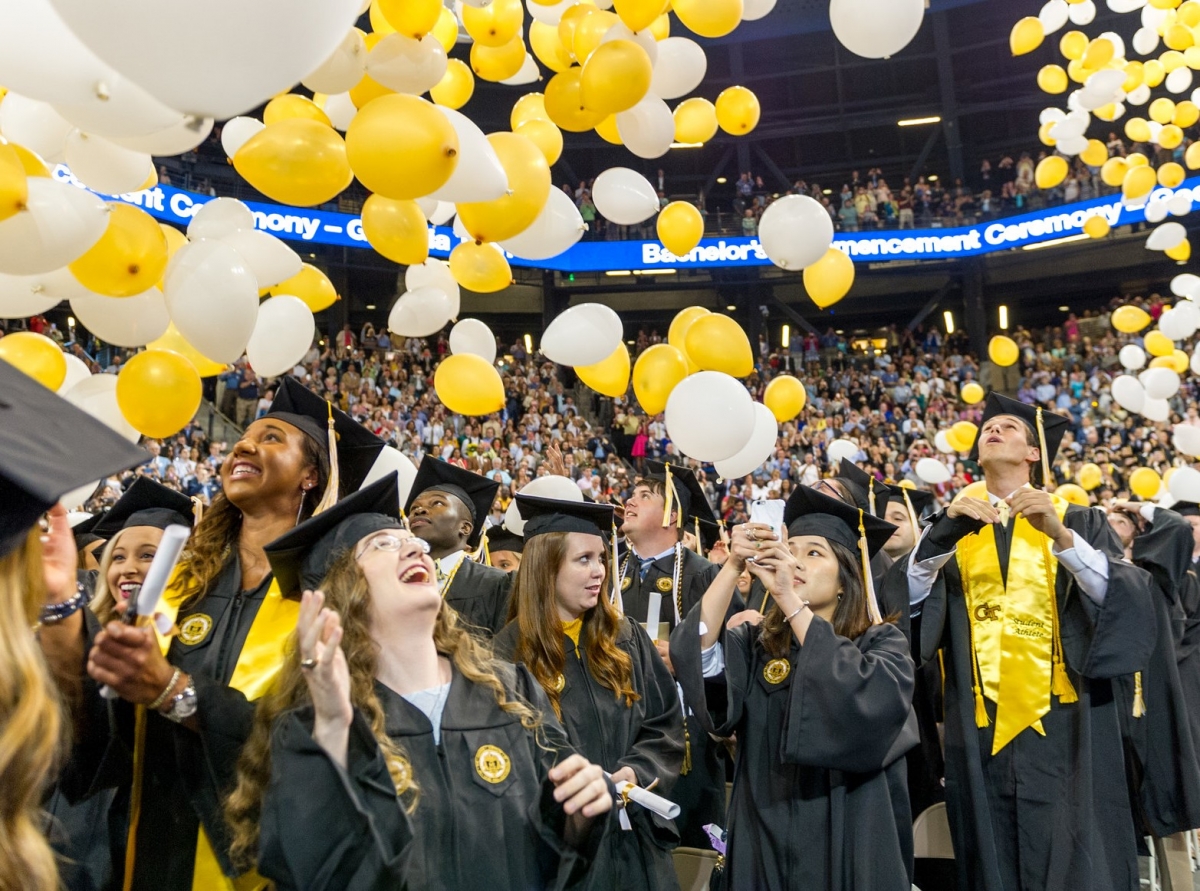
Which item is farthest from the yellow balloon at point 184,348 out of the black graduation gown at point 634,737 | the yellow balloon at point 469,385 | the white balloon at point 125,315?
the black graduation gown at point 634,737

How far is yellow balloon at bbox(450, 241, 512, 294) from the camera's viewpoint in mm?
4867

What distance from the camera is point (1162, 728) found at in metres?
4.64

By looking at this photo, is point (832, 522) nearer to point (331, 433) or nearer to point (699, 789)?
point (699, 789)

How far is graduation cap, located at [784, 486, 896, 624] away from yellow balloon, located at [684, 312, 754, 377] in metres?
1.75

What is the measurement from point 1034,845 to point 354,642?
2.95 meters

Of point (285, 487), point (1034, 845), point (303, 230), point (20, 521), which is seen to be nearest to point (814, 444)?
point (303, 230)

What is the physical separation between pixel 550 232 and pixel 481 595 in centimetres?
176

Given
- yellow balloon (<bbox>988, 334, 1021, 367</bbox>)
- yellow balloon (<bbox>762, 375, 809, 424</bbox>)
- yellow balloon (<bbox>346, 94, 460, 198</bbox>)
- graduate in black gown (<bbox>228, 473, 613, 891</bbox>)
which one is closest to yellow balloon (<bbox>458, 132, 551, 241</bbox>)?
yellow balloon (<bbox>346, 94, 460, 198</bbox>)

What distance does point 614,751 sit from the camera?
3.25 m

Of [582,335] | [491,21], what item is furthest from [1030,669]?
[491,21]

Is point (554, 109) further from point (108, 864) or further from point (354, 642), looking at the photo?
point (108, 864)

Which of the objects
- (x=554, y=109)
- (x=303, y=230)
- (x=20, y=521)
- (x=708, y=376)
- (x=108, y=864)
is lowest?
(x=108, y=864)

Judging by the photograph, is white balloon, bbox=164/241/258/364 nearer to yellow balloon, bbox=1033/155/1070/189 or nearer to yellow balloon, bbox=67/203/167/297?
yellow balloon, bbox=67/203/167/297

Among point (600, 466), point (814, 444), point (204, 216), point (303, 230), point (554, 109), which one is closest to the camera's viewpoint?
point (204, 216)
